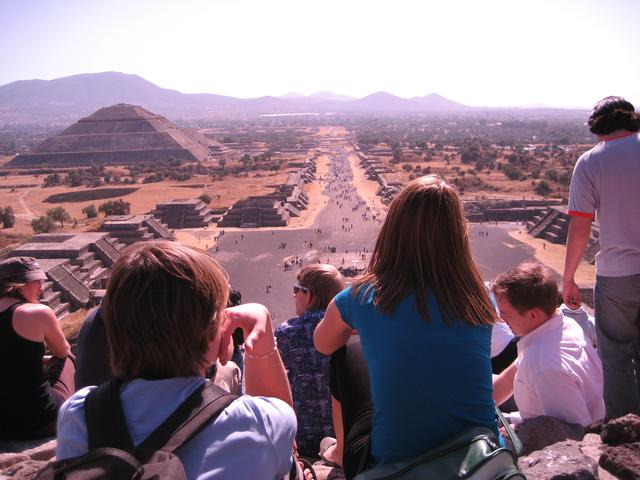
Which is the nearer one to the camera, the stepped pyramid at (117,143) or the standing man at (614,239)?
the standing man at (614,239)

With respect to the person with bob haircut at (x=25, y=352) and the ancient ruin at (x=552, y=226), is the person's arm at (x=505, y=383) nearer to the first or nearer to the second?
the person with bob haircut at (x=25, y=352)

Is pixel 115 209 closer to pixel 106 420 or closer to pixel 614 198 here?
pixel 614 198

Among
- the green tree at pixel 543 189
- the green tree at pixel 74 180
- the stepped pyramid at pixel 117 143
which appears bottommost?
the green tree at pixel 74 180

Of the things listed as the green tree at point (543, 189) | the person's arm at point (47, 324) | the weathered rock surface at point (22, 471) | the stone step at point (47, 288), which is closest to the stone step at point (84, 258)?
the stone step at point (47, 288)

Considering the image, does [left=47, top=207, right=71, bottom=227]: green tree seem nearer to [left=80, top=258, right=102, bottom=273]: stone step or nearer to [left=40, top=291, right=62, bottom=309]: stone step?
[left=80, top=258, right=102, bottom=273]: stone step

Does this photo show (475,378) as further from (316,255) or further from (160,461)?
(316,255)

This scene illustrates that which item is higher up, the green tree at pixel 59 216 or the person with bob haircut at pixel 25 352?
the person with bob haircut at pixel 25 352

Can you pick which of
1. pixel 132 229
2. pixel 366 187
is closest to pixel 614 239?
pixel 132 229
